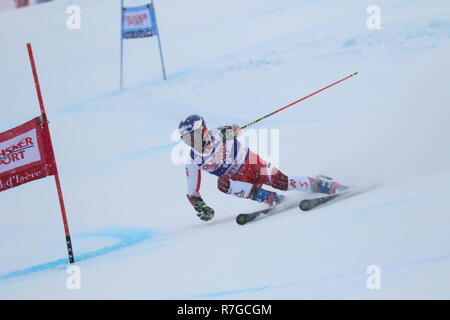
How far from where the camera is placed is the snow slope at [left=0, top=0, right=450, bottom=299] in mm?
2670

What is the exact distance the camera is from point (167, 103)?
500 cm

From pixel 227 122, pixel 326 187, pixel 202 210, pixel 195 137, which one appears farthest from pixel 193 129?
pixel 227 122

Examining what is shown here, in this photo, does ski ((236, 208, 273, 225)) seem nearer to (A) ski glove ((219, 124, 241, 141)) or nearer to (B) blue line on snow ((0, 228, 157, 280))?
(A) ski glove ((219, 124, 241, 141))

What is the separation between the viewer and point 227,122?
15.7ft

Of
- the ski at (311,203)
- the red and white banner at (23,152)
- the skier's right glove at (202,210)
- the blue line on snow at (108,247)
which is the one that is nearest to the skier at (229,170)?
the skier's right glove at (202,210)

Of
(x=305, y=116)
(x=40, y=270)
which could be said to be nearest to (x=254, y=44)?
(x=305, y=116)

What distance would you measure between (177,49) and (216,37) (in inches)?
13.8

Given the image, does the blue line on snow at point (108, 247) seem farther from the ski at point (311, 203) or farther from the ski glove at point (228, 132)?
the ski at point (311, 203)

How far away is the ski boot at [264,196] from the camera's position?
3336mm

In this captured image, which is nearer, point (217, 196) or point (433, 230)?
point (433, 230)

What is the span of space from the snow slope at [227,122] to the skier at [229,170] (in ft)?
0.51

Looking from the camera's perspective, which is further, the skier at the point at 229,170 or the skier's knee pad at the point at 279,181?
the skier's knee pad at the point at 279,181
